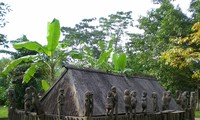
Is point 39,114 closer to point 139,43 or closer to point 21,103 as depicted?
point 21,103

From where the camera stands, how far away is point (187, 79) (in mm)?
21359

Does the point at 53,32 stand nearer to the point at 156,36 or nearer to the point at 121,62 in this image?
the point at 121,62

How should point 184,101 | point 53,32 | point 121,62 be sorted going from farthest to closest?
point 121,62, point 184,101, point 53,32

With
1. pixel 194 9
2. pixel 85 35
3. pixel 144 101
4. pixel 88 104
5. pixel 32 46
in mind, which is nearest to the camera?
pixel 88 104

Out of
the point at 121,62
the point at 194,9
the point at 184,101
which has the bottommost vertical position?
the point at 184,101

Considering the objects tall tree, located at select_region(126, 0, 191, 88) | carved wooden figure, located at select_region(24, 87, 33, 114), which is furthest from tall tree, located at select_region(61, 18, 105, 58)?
carved wooden figure, located at select_region(24, 87, 33, 114)

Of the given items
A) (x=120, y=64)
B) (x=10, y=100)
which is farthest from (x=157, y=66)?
(x=10, y=100)

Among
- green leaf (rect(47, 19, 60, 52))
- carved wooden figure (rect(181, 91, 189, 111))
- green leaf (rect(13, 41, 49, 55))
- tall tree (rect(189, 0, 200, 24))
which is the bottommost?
carved wooden figure (rect(181, 91, 189, 111))

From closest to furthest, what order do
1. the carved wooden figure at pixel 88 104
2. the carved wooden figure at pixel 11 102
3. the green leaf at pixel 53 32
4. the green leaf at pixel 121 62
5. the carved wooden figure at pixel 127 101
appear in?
the carved wooden figure at pixel 88 104
the carved wooden figure at pixel 127 101
the carved wooden figure at pixel 11 102
the green leaf at pixel 53 32
the green leaf at pixel 121 62

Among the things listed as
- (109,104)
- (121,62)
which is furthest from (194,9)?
(109,104)

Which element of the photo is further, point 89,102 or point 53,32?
point 53,32


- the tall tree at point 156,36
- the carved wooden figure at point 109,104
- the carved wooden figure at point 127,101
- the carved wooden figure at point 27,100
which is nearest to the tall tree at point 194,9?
the tall tree at point 156,36

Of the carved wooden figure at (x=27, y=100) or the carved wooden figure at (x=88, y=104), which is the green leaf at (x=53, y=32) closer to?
the carved wooden figure at (x=27, y=100)

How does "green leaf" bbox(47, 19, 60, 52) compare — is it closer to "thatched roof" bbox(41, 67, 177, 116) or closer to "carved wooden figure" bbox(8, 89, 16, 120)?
"thatched roof" bbox(41, 67, 177, 116)
